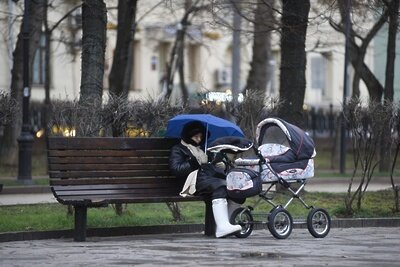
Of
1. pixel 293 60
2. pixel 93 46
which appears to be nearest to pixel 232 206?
pixel 93 46

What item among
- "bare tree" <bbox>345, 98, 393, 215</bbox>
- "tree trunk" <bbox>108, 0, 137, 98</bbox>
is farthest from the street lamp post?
"bare tree" <bbox>345, 98, 393, 215</bbox>

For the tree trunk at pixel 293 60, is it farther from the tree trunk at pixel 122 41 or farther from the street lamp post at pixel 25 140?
the street lamp post at pixel 25 140

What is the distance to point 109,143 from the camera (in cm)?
1577

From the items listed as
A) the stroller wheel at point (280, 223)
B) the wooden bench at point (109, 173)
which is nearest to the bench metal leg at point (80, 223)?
the wooden bench at point (109, 173)

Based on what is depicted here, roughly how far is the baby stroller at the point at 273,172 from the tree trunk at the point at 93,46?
4.46m

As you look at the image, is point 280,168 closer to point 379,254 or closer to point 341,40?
point 379,254

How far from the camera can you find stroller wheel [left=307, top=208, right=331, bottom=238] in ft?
51.9

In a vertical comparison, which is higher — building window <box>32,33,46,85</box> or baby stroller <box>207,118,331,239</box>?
building window <box>32,33,46,85</box>

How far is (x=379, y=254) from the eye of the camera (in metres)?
13.9

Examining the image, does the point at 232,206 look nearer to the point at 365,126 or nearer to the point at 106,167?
the point at 106,167

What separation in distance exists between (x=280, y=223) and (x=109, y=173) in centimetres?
228

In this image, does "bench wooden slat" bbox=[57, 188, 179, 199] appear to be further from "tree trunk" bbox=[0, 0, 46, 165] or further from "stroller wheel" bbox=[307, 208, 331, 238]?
"tree trunk" bbox=[0, 0, 46, 165]

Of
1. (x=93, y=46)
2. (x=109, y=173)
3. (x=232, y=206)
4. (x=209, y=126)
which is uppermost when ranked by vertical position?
(x=93, y=46)

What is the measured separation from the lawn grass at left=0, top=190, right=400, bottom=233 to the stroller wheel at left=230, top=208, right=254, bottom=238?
1.80ft
